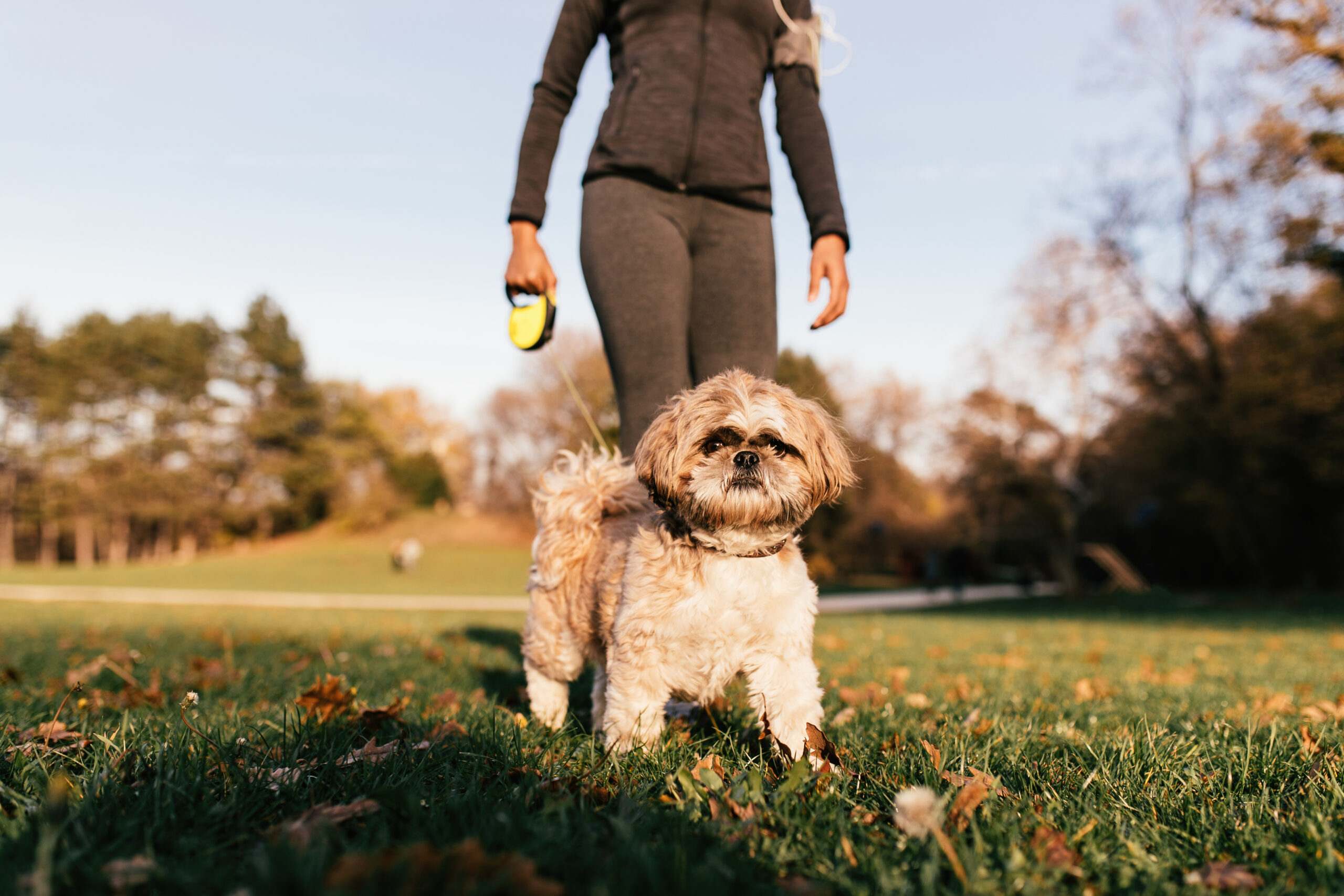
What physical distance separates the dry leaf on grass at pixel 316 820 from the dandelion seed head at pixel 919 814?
116cm

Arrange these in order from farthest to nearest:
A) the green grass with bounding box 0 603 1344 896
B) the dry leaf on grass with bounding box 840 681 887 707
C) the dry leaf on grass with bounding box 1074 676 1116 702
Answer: the dry leaf on grass with bounding box 1074 676 1116 702, the dry leaf on grass with bounding box 840 681 887 707, the green grass with bounding box 0 603 1344 896

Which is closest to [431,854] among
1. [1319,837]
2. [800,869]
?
[800,869]

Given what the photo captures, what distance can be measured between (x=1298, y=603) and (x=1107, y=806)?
2508 centimetres

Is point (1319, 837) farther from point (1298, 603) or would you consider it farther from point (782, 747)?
point (1298, 603)

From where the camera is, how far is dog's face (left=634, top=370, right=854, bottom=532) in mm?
2605

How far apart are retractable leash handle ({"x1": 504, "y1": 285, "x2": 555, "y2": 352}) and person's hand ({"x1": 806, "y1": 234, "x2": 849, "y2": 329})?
0.20m

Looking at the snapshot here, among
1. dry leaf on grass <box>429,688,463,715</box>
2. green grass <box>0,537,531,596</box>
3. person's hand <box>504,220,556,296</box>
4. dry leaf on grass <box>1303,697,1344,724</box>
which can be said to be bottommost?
green grass <box>0,537,531,596</box>

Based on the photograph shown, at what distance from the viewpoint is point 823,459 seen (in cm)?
282

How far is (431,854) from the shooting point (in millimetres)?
1366

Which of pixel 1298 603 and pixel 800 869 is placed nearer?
pixel 800 869

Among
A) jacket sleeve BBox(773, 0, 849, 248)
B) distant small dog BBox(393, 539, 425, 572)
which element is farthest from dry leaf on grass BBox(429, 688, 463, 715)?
distant small dog BBox(393, 539, 425, 572)

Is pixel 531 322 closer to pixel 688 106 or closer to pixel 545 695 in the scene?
pixel 688 106

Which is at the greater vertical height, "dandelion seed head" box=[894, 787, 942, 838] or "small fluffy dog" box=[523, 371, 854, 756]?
"small fluffy dog" box=[523, 371, 854, 756]

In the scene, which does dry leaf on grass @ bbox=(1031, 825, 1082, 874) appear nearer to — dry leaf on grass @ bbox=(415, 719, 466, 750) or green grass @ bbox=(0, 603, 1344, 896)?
green grass @ bbox=(0, 603, 1344, 896)
